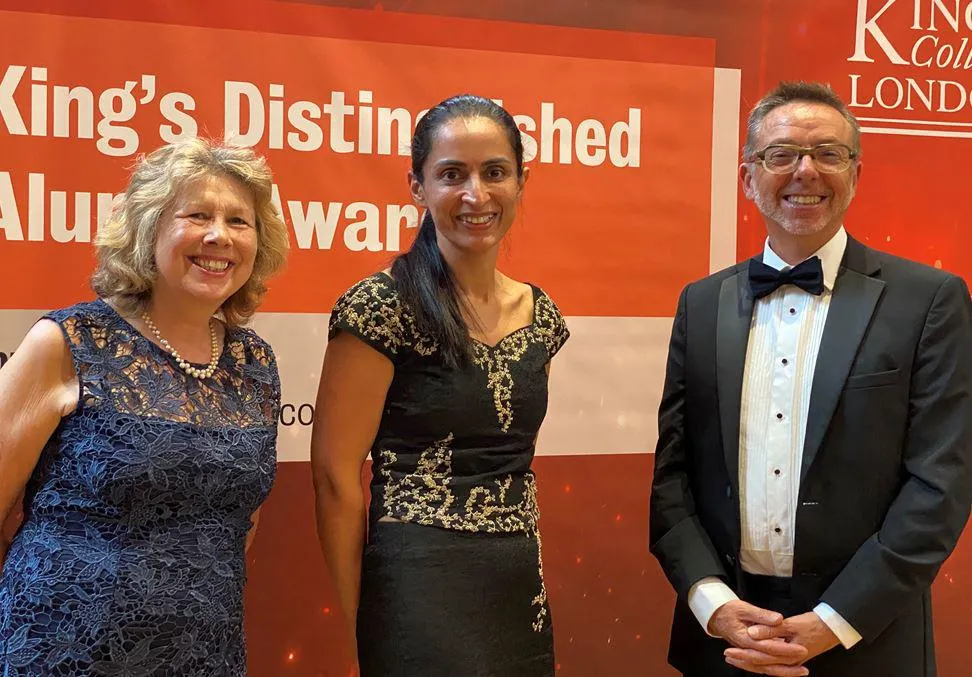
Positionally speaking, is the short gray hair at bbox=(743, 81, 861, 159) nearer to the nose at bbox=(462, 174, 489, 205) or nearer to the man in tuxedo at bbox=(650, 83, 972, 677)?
the man in tuxedo at bbox=(650, 83, 972, 677)

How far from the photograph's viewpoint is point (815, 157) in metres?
2.14

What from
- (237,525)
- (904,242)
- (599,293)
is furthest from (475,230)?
(904,242)

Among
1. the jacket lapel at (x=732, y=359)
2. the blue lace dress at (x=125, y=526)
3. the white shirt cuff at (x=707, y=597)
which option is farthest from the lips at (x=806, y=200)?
the blue lace dress at (x=125, y=526)

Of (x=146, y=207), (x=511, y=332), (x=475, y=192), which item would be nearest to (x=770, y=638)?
(x=511, y=332)

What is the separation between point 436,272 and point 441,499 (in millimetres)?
484

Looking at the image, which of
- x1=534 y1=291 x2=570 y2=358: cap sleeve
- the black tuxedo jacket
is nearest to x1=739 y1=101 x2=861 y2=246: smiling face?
the black tuxedo jacket

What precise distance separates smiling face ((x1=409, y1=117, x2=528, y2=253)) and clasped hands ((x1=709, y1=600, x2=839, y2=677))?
3.10ft

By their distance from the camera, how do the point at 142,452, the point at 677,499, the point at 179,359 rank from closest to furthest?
1. the point at 142,452
2. the point at 179,359
3. the point at 677,499

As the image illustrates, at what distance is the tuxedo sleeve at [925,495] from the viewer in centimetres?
196

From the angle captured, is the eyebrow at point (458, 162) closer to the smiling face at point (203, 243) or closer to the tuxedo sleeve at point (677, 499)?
the smiling face at point (203, 243)

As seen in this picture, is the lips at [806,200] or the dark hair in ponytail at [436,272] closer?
the dark hair in ponytail at [436,272]

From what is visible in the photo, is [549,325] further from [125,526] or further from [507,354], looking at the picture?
[125,526]

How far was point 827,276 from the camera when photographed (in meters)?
2.14

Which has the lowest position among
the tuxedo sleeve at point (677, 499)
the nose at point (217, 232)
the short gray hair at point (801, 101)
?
the tuxedo sleeve at point (677, 499)
